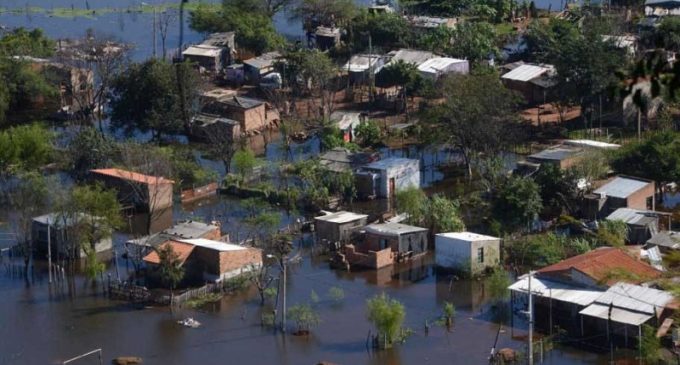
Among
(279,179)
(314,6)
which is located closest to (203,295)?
(279,179)

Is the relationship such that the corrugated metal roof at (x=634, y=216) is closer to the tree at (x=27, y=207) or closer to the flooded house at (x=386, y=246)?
the flooded house at (x=386, y=246)

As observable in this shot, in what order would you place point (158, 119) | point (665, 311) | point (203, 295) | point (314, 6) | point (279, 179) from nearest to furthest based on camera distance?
1. point (665, 311)
2. point (203, 295)
3. point (279, 179)
4. point (158, 119)
5. point (314, 6)

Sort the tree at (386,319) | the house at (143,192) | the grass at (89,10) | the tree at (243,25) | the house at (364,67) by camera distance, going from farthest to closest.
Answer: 1. the grass at (89,10)
2. the tree at (243,25)
3. the house at (364,67)
4. the house at (143,192)
5. the tree at (386,319)

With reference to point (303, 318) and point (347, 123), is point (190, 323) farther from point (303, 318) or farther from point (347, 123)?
point (347, 123)

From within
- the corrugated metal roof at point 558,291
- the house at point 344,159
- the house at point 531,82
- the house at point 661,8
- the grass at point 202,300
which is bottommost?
the grass at point 202,300

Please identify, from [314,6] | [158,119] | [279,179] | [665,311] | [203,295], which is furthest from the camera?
[314,6]

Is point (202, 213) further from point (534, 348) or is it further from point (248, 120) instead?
point (534, 348)

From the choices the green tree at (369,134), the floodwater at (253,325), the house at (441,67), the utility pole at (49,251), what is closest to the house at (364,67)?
the house at (441,67)
